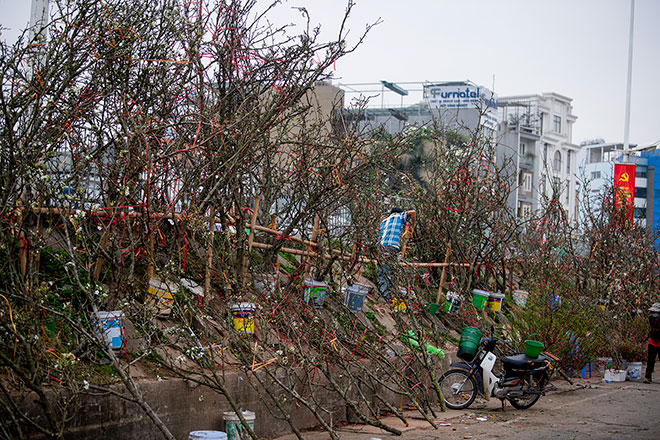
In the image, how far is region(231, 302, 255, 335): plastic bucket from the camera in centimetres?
840

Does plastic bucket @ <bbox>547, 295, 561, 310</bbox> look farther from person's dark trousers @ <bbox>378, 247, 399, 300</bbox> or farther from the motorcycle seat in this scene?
person's dark trousers @ <bbox>378, 247, 399, 300</bbox>

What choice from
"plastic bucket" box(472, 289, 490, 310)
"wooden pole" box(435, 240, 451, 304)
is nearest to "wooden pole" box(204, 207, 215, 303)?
"wooden pole" box(435, 240, 451, 304)

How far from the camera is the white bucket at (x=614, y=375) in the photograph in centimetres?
1457

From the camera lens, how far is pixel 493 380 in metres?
10.9

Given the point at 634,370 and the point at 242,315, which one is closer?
the point at 242,315

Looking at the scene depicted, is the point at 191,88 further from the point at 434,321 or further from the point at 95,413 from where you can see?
the point at 434,321

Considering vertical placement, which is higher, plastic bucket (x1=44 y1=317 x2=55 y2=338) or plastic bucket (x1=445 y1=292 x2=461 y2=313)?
plastic bucket (x1=44 y1=317 x2=55 y2=338)

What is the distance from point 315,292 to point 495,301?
717 cm

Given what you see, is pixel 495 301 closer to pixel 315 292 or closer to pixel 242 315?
pixel 315 292

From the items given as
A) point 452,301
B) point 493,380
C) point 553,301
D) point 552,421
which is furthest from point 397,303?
point 553,301

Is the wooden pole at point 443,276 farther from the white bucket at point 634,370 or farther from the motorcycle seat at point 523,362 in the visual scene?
the white bucket at point 634,370

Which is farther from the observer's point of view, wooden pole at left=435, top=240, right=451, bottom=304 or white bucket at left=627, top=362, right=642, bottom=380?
white bucket at left=627, top=362, right=642, bottom=380

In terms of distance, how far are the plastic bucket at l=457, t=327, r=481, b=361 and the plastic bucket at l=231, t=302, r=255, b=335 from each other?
386cm

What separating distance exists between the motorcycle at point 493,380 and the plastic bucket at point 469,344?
0.30ft
